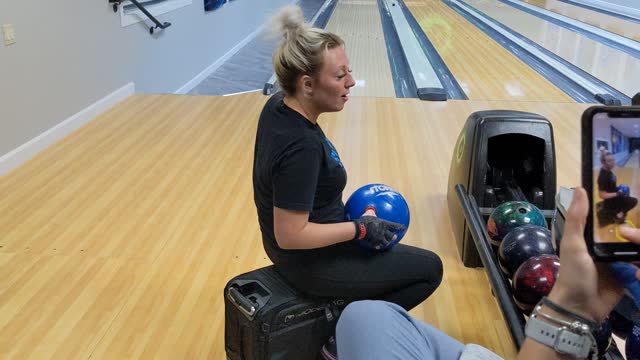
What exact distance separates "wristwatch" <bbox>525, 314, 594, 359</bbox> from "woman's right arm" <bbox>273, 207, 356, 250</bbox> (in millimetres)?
659

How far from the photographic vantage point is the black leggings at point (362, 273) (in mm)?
1467

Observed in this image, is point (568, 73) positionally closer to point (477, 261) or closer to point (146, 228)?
point (477, 261)

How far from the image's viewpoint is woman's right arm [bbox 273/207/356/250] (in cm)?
134

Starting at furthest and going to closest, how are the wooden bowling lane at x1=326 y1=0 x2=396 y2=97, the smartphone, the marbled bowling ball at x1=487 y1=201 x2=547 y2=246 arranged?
the wooden bowling lane at x1=326 y1=0 x2=396 y2=97 → the marbled bowling ball at x1=487 y1=201 x2=547 y2=246 → the smartphone

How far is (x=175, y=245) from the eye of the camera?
2.30 m

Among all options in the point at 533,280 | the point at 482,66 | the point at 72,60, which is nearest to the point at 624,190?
the point at 533,280

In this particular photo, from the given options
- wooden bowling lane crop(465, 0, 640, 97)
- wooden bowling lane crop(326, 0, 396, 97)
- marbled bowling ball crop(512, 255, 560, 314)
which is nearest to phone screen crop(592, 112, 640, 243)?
marbled bowling ball crop(512, 255, 560, 314)

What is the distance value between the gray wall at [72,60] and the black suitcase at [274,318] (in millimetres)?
1969

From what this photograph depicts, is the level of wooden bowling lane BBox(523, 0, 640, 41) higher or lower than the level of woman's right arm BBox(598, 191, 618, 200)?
lower

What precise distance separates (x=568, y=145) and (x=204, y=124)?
82.8 inches

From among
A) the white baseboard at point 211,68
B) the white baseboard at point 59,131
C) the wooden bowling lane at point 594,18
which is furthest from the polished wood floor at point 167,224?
the wooden bowling lane at point 594,18

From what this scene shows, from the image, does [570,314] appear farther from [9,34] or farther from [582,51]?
[582,51]

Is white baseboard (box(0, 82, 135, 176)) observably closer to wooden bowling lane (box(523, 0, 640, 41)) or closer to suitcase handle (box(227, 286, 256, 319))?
suitcase handle (box(227, 286, 256, 319))

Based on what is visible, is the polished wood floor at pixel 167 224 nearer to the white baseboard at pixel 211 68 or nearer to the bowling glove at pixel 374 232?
the bowling glove at pixel 374 232
